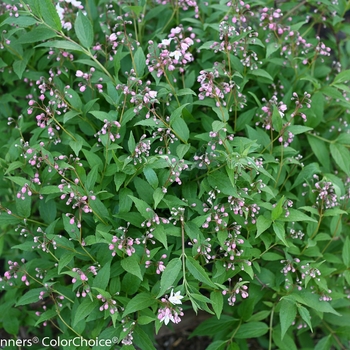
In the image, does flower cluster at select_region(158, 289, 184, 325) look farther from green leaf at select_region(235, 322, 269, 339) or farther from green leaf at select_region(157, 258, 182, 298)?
green leaf at select_region(235, 322, 269, 339)

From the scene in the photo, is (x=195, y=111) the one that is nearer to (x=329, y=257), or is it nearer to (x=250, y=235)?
(x=250, y=235)

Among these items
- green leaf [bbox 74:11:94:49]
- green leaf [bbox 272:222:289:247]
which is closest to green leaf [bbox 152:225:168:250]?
green leaf [bbox 272:222:289:247]

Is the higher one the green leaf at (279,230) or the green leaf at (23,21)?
the green leaf at (23,21)

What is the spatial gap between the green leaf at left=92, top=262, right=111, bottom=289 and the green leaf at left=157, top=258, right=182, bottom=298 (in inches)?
14.9

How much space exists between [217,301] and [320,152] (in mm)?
1353

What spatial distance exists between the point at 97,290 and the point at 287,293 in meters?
1.25

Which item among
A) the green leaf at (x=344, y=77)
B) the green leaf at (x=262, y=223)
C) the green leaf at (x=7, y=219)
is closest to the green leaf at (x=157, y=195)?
the green leaf at (x=262, y=223)

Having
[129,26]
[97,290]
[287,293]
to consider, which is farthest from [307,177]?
[129,26]

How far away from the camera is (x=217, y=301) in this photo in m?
2.81

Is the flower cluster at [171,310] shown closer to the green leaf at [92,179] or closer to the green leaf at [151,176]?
the green leaf at [151,176]

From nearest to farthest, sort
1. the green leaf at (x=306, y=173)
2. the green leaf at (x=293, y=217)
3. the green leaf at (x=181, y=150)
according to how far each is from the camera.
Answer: the green leaf at (x=181, y=150) → the green leaf at (x=293, y=217) → the green leaf at (x=306, y=173)

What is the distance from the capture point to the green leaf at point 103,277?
8.92ft

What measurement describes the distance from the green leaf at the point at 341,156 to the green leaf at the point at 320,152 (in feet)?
0.22

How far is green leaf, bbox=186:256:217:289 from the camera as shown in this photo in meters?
2.55
